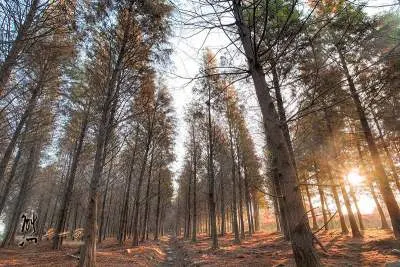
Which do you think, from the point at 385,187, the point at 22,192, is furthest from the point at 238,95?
the point at 22,192

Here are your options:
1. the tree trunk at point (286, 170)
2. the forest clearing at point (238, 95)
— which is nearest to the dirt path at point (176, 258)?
the forest clearing at point (238, 95)

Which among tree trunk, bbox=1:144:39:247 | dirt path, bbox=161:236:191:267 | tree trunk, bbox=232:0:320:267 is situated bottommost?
dirt path, bbox=161:236:191:267

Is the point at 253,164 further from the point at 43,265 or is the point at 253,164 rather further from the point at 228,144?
the point at 43,265

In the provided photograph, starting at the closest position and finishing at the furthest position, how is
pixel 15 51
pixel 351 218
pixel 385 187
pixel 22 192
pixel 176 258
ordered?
pixel 15 51 → pixel 385 187 → pixel 351 218 → pixel 176 258 → pixel 22 192

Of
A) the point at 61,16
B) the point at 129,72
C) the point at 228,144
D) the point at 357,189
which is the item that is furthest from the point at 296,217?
the point at 228,144

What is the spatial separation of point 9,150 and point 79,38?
675 cm

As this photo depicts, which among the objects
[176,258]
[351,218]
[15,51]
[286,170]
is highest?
[15,51]

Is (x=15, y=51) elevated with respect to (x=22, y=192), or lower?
elevated

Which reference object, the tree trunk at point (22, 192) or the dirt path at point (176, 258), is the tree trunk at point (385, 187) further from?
the tree trunk at point (22, 192)

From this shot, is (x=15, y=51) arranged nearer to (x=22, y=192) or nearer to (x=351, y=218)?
(x=22, y=192)

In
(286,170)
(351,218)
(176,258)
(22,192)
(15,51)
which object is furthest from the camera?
(22,192)

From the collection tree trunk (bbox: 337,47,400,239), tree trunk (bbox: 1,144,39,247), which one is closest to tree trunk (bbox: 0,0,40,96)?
tree trunk (bbox: 337,47,400,239)

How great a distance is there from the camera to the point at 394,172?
50.4 ft

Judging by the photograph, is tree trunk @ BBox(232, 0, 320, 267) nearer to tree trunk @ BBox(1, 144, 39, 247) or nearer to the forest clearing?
the forest clearing
